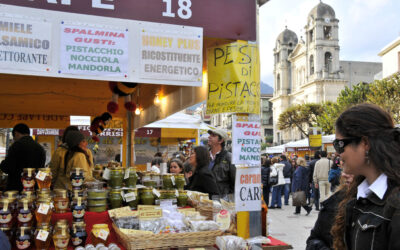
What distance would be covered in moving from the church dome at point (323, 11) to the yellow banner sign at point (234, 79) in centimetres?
6070

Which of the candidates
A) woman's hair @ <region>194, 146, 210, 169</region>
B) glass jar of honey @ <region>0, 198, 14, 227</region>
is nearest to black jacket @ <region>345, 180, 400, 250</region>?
glass jar of honey @ <region>0, 198, 14, 227</region>

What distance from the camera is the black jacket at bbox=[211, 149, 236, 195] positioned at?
5176 mm

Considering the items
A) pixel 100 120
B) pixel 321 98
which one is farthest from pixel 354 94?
pixel 100 120

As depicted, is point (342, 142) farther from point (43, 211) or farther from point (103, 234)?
point (43, 211)

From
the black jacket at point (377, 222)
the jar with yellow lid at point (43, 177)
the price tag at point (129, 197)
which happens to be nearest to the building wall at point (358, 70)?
the price tag at point (129, 197)

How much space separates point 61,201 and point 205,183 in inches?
78.8

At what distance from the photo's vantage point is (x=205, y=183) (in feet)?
15.9

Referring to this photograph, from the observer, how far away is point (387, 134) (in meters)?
1.74

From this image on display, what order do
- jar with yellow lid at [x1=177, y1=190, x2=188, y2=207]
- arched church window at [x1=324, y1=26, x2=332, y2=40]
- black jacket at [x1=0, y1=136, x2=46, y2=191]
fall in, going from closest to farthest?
jar with yellow lid at [x1=177, y1=190, x2=188, y2=207], black jacket at [x1=0, y1=136, x2=46, y2=191], arched church window at [x1=324, y1=26, x2=332, y2=40]

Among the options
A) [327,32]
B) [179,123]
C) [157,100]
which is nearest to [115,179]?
[157,100]

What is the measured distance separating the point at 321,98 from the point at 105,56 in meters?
58.0

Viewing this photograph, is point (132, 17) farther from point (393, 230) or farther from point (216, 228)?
point (393, 230)

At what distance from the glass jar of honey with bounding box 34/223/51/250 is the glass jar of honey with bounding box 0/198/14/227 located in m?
0.25

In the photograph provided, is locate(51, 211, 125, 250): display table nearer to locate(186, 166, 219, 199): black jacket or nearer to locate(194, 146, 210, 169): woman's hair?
locate(186, 166, 219, 199): black jacket
